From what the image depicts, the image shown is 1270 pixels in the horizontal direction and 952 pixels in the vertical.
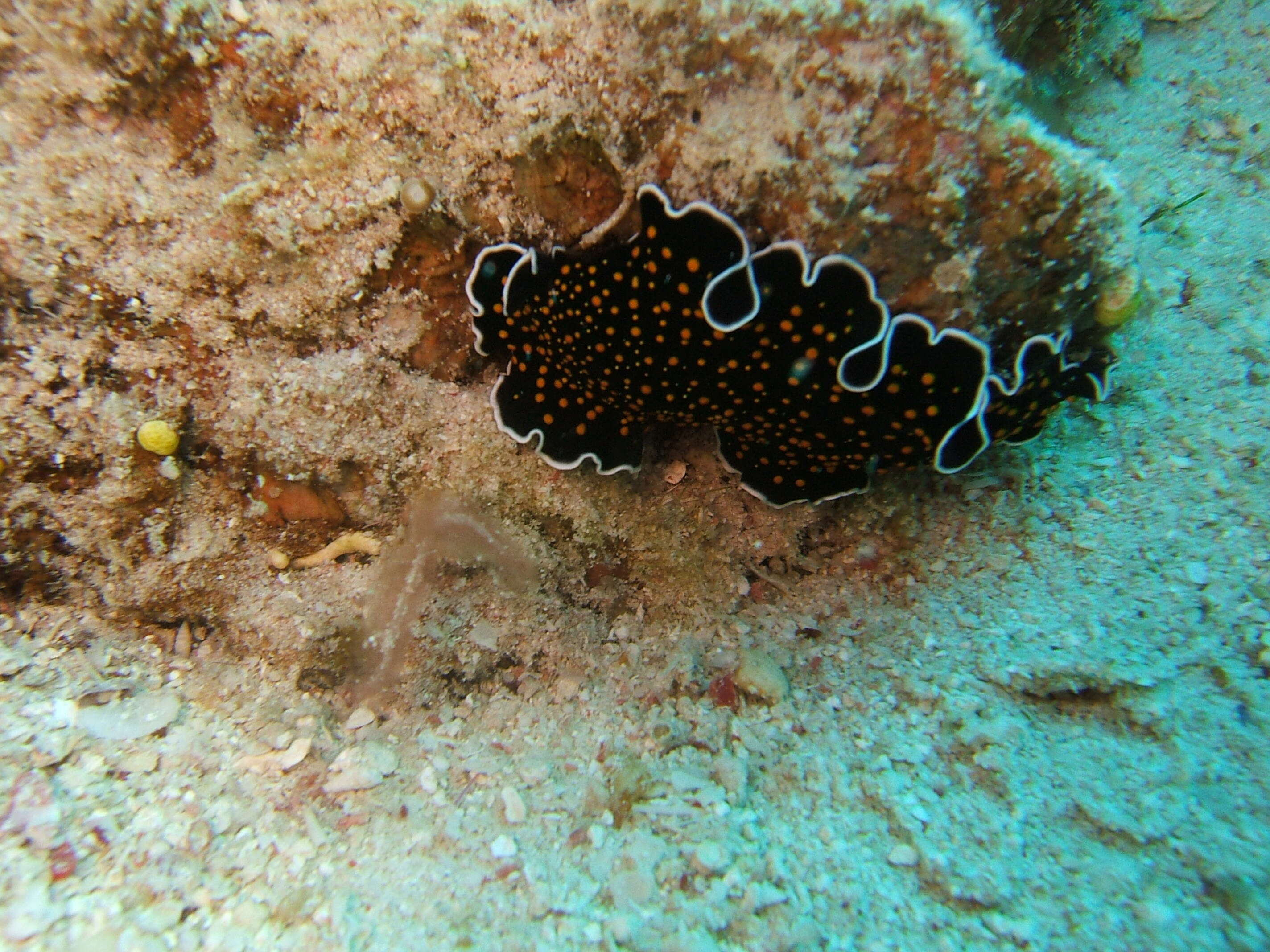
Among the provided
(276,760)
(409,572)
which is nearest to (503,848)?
(276,760)

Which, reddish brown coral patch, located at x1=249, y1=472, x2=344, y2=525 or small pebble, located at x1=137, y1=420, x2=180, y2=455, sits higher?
small pebble, located at x1=137, y1=420, x2=180, y2=455

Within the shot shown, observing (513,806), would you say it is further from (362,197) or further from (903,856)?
(362,197)

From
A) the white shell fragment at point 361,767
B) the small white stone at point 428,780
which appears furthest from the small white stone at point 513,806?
the white shell fragment at point 361,767

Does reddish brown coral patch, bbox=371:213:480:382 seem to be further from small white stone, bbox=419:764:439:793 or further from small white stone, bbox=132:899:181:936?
small white stone, bbox=132:899:181:936

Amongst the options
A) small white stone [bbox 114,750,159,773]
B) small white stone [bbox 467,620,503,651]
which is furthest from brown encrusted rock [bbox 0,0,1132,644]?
small white stone [bbox 467,620,503,651]

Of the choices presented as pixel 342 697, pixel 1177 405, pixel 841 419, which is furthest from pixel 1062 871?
pixel 342 697
